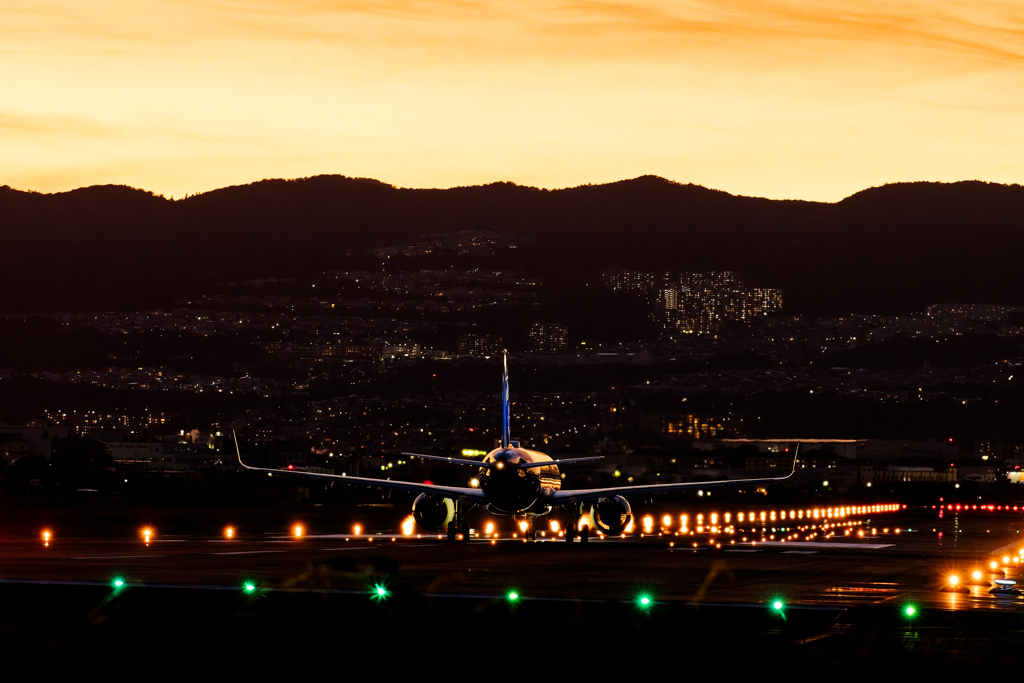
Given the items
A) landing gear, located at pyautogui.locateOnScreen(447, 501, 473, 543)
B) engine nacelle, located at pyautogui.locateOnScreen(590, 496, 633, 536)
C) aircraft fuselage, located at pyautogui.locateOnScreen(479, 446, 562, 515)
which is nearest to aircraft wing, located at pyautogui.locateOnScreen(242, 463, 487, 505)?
aircraft fuselage, located at pyautogui.locateOnScreen(479, 446, 562, 515)

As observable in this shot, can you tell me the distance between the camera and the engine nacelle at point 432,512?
194 ft

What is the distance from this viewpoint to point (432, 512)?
195ft

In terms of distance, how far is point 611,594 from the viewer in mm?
34344

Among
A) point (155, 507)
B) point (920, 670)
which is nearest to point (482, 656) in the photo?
point (920, 670)

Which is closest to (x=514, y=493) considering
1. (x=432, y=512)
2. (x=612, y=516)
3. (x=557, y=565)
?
(x=432, y=512)

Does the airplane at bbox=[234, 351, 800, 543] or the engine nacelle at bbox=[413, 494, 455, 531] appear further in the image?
the engine nacelle at bbox=[413, 494, 455, 531]

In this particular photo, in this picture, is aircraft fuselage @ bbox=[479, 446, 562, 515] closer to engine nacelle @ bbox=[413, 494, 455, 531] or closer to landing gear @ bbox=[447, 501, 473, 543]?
engine nacelle @ bbox=[413, 494, 455, 531]

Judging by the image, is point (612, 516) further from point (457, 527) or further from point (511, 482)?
point (511, 482)

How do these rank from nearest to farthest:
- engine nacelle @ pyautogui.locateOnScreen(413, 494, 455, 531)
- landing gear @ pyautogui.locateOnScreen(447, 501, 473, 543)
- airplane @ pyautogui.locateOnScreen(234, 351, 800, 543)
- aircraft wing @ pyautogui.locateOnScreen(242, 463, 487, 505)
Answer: airplane @ pyautogui.locateOnScreen(234, 351, 800, 543) → aircraft wing @ pyautogui.locateOnScreen(242, 463, 487, 505) → engine nacelle @ pyautogui.locateOnScreen(413, 494, 455, 531) → landing gear @ pyautogui.locateOnScreen(447, 501, 473, 543)

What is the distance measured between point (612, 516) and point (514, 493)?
7.45 metres

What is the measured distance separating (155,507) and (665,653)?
269ft

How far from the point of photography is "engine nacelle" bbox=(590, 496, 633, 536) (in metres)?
61.2

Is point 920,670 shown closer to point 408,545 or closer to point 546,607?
point 546,607

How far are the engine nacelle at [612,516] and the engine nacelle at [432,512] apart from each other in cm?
658
